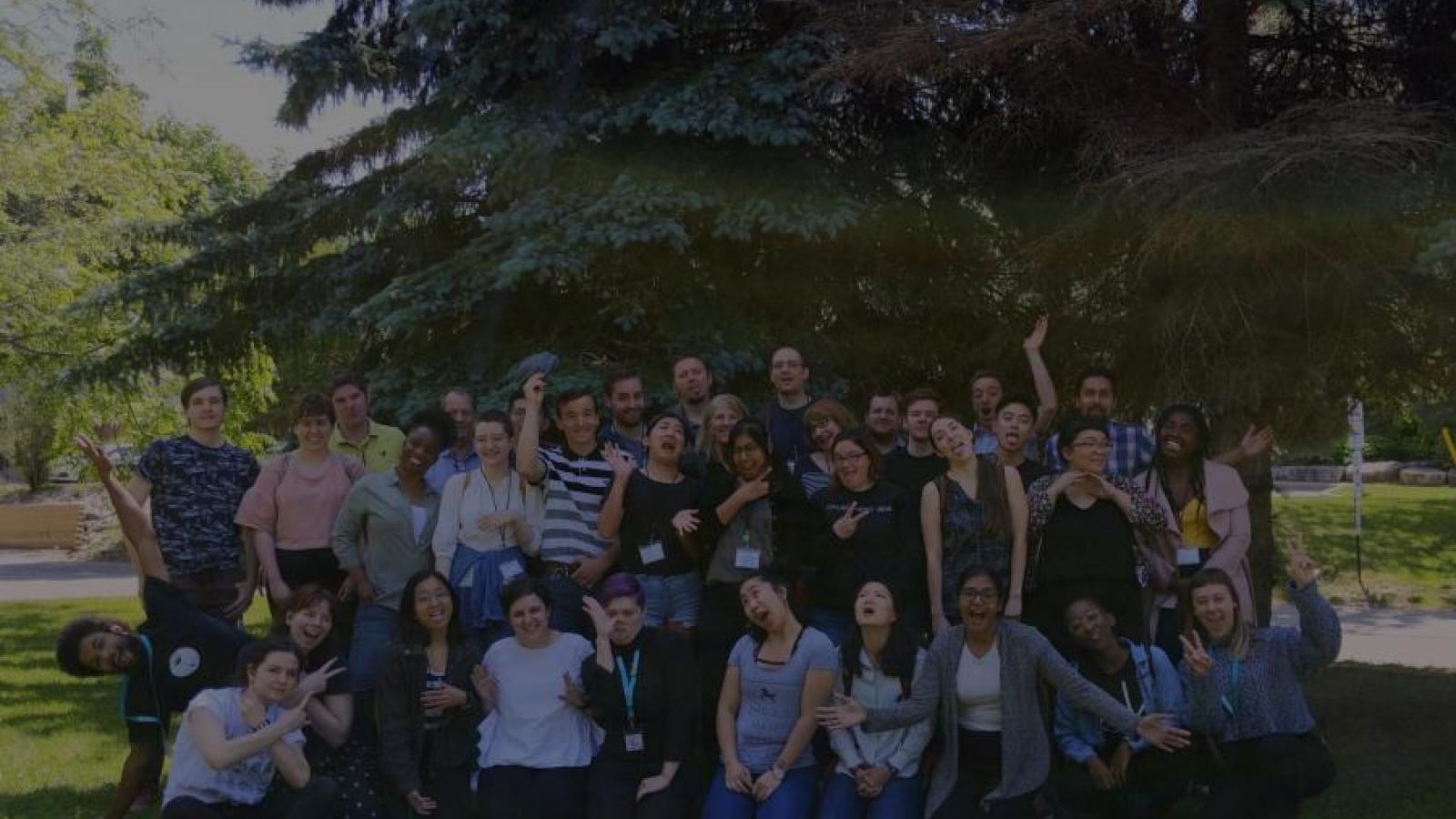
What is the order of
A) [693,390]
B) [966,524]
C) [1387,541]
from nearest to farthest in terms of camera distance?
[966,524] < [693,390] < [1387,541]

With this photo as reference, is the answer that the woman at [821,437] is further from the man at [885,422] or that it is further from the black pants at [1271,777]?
the black pants at [1271,777]

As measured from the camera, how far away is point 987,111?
8.01 m

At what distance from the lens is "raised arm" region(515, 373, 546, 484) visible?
567 cm

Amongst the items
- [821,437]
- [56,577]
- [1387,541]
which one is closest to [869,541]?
[821,437]

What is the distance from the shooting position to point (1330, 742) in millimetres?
7352

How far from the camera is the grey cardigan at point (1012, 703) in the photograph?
4.98m

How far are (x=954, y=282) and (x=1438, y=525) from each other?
13.0 meters

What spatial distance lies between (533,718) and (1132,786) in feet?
7.37

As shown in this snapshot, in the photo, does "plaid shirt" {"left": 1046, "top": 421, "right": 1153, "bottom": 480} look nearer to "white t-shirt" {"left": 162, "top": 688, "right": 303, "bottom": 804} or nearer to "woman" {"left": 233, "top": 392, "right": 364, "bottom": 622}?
"woman" {"left": 233, "top": 392, "right": 364, "bottom": 622}

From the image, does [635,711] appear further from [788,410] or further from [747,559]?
[788,410]

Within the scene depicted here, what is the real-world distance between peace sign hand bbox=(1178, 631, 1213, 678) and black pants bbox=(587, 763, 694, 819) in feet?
6.20

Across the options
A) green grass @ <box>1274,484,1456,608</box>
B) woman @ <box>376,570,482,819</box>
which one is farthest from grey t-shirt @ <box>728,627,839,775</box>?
green grass @ <box>1274,484,1456,608</box>

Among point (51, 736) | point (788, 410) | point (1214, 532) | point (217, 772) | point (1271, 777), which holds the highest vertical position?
point (788, 410)

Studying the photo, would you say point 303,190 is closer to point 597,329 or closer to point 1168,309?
point 597,329
